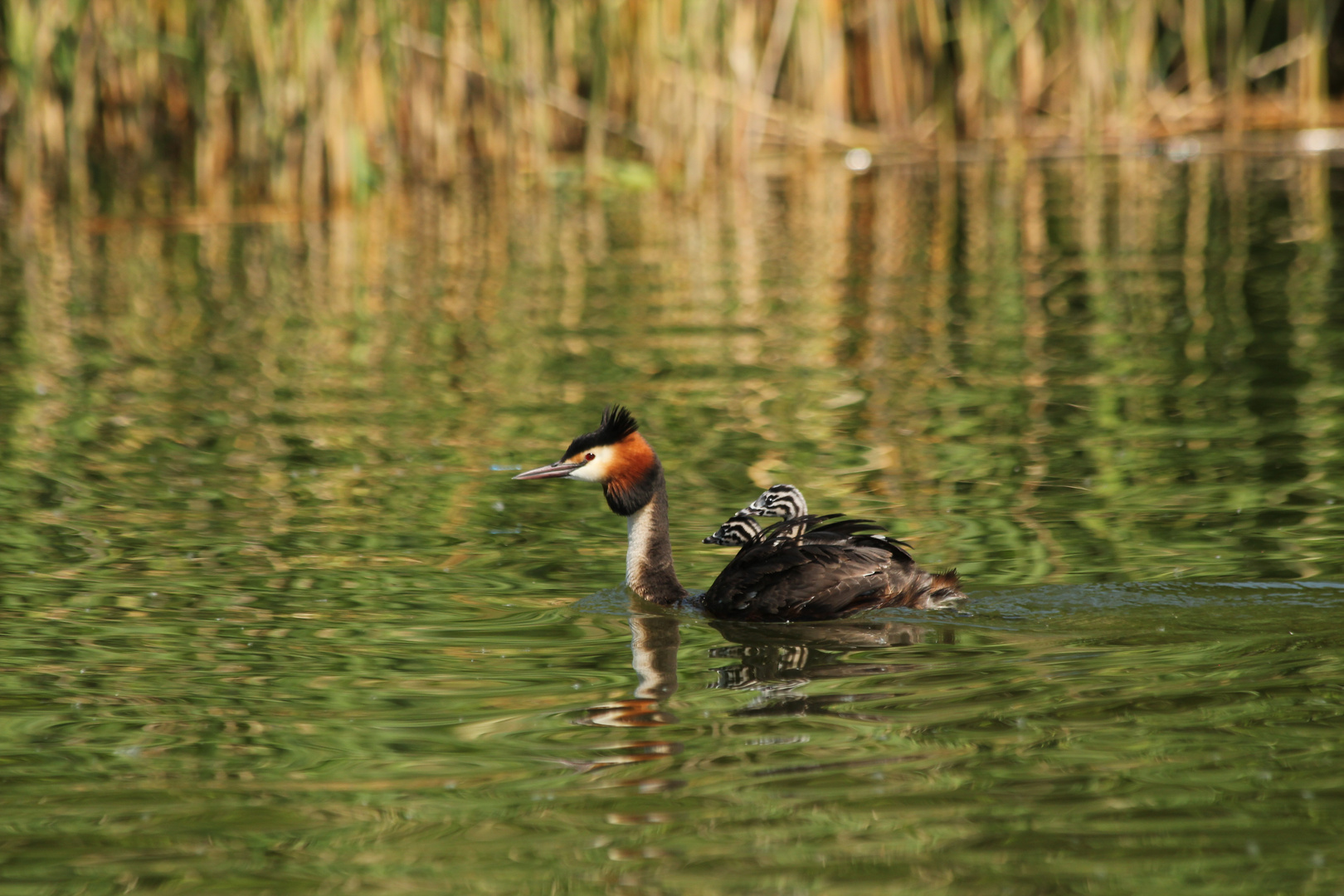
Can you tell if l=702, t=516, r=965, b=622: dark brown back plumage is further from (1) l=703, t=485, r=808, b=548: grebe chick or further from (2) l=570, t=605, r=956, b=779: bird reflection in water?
(1) l=703, t=485, r=808, b=548: grebe chick

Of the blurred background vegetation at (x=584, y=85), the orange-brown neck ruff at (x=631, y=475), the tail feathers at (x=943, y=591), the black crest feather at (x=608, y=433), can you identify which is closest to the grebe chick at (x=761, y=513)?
the orange-brown neck ruff at (x=631, y=475)

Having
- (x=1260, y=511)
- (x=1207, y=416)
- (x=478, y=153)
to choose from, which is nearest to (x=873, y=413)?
(x=1207, y=416)

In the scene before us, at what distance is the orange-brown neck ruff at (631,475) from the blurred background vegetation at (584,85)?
36.3 ft

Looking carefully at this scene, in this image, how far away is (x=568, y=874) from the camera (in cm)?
374

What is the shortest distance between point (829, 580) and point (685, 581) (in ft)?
2.82

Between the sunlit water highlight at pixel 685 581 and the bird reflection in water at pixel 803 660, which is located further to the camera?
the bird reflection in water at pixel 803 660

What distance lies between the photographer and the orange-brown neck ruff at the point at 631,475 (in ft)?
21.2

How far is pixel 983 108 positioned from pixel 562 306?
1090cm

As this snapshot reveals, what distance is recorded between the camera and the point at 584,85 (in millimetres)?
21781

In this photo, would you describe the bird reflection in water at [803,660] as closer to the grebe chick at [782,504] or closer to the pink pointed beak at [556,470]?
the grebe chick at [782,504]

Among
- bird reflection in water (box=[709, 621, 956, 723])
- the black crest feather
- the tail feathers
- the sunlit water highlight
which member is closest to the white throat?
the sunlit water highlight

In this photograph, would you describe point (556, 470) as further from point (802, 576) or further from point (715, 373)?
point (715, 373)

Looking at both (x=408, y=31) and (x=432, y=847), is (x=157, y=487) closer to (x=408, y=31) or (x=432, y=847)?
(x=432, y=847)

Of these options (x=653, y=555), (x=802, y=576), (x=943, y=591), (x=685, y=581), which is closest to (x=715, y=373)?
(x=685, y=581)
